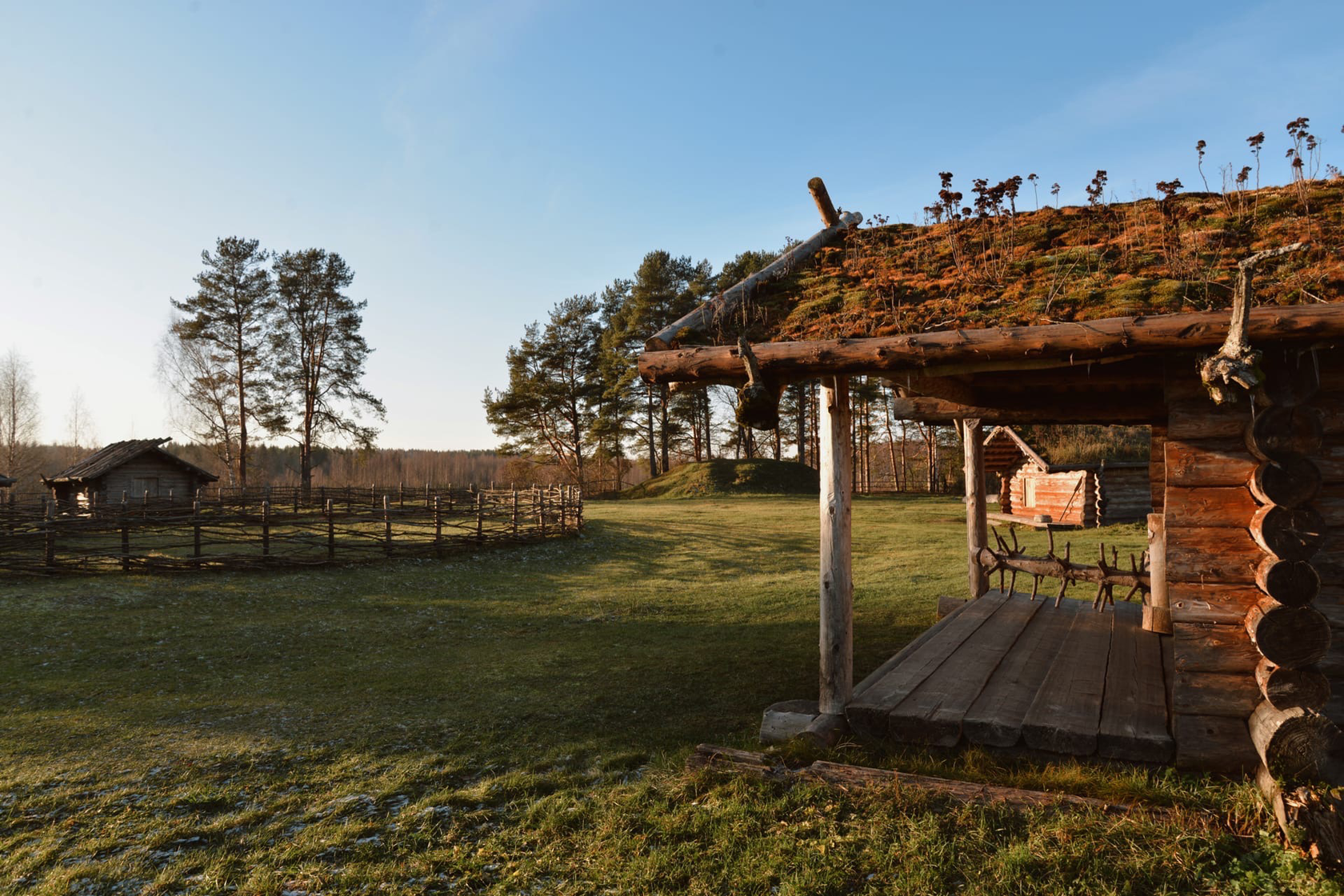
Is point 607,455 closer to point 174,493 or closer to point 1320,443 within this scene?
point 174,493

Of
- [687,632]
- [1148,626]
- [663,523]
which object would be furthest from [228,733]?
[663,523]

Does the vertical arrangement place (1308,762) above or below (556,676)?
above

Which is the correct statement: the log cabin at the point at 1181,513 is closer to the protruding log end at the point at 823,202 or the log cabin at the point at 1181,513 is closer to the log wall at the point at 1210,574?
the log wall at the point at 1210,574

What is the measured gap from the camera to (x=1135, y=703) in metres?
5.64

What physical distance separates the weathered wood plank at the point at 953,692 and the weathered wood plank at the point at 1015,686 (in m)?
0.07

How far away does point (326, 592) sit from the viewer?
1484cm

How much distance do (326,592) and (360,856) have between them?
11.7 metres

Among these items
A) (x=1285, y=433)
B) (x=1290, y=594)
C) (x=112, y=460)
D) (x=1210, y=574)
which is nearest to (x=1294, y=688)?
(x=1290, y=594)

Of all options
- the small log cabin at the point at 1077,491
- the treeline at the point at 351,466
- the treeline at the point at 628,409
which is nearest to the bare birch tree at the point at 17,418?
the treeline at the point at 351,466

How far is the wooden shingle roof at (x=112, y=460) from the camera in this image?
100ft

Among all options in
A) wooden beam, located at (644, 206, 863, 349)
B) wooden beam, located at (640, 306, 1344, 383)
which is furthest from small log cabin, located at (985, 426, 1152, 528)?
wooden beam, located at (640, 306, 1344, 383)

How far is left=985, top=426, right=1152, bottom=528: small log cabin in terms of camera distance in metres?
26.2

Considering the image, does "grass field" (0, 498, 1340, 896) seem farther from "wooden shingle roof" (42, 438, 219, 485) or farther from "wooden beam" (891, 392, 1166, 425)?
"wooden shingle roof" (42, 438, 219, 485)

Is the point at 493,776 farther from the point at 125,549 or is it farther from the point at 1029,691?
the point at 125,549
